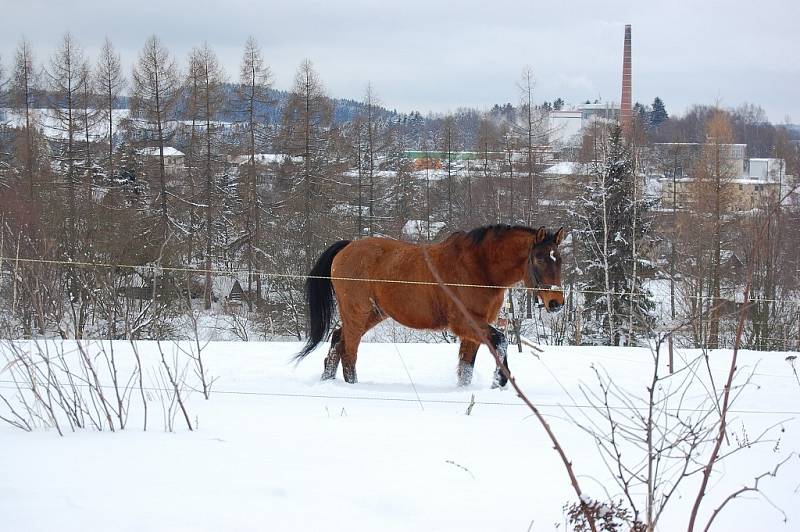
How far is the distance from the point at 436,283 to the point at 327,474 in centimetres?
404

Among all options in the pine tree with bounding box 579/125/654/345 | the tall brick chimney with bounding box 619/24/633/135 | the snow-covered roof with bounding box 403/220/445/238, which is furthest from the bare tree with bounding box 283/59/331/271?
the tall brick chimney with bounding box 619/24/633/135

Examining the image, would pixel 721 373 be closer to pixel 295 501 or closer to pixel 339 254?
pixel 339 254

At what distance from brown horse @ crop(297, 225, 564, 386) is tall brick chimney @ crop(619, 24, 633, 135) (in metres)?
38.8

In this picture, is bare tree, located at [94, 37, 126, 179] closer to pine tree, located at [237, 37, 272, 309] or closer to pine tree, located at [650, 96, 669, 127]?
pine tree, located at [237, 37, 272, 309]

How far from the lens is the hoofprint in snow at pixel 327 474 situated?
235 cm

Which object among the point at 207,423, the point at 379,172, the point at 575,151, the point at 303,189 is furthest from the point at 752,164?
the point at 207,423

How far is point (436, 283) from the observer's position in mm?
6758

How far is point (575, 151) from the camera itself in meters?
39.9

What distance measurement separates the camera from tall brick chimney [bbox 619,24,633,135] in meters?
46.3

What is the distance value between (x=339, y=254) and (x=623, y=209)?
19.6 metres

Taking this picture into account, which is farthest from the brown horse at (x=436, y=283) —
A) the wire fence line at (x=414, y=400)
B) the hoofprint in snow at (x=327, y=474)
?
the hoofprint in snow at (x=327, y=474)

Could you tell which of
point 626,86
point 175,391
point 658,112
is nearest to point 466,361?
point 175,391

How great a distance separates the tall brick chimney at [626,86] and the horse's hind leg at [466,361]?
128 feet

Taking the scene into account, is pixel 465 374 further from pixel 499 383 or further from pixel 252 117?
pixel 252 117
